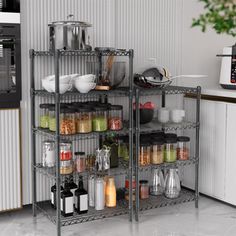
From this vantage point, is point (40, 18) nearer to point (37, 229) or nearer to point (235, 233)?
point (37, 229)

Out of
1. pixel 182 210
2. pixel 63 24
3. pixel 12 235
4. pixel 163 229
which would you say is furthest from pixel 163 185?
pixel 63 24

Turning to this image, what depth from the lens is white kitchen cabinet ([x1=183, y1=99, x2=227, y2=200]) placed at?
3.37m

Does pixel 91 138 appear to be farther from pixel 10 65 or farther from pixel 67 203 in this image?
pixel 10 65

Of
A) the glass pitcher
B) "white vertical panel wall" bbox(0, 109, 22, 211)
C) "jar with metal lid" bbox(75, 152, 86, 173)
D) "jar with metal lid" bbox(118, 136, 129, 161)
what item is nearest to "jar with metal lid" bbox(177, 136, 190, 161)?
the glass pitcher

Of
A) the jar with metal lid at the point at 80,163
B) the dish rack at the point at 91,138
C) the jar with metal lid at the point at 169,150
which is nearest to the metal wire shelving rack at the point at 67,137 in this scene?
the dish rack at the point at 91,138

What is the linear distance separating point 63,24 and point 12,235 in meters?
1.38

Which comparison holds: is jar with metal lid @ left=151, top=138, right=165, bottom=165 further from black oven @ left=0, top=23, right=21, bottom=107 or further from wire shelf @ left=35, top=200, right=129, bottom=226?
black oven @ left=0, top=23, right=21, bottom=107

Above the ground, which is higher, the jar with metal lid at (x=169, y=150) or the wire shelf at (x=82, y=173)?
the jar with metal lid at (x=169, y=150)

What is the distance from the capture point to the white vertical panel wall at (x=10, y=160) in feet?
9.77

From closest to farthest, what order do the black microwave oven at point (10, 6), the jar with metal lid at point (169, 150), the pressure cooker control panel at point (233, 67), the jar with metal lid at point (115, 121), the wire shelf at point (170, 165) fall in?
the black microwave oven at point (10, 6), the jar with metal lid at point (115, 121), the wire shelf at point (170, 165), the jar with metal lid at point (169, 150), the pressure cooker control panel at point (233, 67)

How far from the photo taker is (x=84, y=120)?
9.36ft

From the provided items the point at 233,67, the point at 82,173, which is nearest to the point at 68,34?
the point at 82,173

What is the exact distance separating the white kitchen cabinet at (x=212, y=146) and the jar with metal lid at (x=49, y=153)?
1216mm

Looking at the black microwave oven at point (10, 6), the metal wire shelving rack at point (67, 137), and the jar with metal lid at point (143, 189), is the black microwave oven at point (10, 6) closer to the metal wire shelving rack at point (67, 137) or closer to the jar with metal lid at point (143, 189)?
the metal wire shelving rack at point (67, 137)
